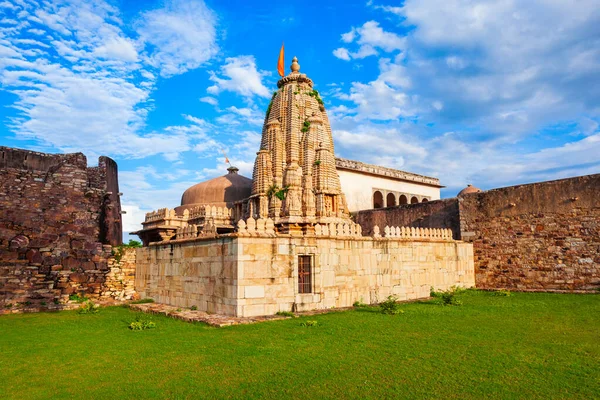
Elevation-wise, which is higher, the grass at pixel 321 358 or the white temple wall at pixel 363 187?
the white temple wall at pixel 363 187

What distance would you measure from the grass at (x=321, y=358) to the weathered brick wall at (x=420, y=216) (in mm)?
8129

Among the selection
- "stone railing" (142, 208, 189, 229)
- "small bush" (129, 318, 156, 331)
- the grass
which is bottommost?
the grass

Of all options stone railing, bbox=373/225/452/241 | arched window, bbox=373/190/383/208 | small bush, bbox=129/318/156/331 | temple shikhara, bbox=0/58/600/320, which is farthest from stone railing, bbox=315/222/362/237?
arched window, bbox=373/190/383/208

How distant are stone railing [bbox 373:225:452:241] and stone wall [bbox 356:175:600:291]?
1557 mm

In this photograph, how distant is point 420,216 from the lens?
2067cm

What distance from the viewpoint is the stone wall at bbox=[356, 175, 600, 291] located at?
15.6 metres

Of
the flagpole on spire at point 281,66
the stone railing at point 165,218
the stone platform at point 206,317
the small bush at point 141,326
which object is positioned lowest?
the small bush at point 141,326

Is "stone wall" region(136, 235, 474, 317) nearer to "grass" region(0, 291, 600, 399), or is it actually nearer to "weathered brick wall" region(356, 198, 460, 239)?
"grass" region(0, 291, 600, 399)

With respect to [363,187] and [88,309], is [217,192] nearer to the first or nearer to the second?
[88,309]

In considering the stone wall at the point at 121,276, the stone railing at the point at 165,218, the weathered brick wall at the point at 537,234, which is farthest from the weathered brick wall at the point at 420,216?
the stone wall at the point at 121,276

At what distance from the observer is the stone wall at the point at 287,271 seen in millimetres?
11484

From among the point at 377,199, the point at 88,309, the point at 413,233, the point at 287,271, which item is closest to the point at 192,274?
the point at 287,271

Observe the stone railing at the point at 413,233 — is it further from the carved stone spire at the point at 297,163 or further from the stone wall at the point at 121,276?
the stone wall at the point at 121,276

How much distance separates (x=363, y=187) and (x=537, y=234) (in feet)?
42.9
